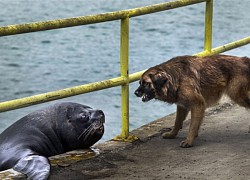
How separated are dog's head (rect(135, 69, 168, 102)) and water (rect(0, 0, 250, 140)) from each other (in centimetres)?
782

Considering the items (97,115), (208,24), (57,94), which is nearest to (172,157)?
(97,115)

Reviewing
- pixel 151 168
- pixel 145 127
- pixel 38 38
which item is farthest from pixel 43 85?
pixel 151 168

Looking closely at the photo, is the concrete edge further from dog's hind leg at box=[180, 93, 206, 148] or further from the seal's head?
dog's hind leg at box=[180, 93, 206, 148]

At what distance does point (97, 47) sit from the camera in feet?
80.2

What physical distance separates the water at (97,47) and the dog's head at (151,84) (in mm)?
7824

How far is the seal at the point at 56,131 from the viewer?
727cm

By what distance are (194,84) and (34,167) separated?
1.70m

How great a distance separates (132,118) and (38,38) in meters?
10.00

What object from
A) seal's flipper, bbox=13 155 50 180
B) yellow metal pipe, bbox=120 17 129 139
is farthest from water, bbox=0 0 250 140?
seal's flipper, bbox=13 155 50 180

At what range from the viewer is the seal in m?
7.27

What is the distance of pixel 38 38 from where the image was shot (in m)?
26.2

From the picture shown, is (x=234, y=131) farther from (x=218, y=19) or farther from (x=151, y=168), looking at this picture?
(x=218, y=19)

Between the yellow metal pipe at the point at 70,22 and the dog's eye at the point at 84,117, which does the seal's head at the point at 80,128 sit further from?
the yellow metal pipe at the point at 70,22

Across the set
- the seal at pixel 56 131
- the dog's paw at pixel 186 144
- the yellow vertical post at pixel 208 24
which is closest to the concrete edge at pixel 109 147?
the seal at pixel 56 131
